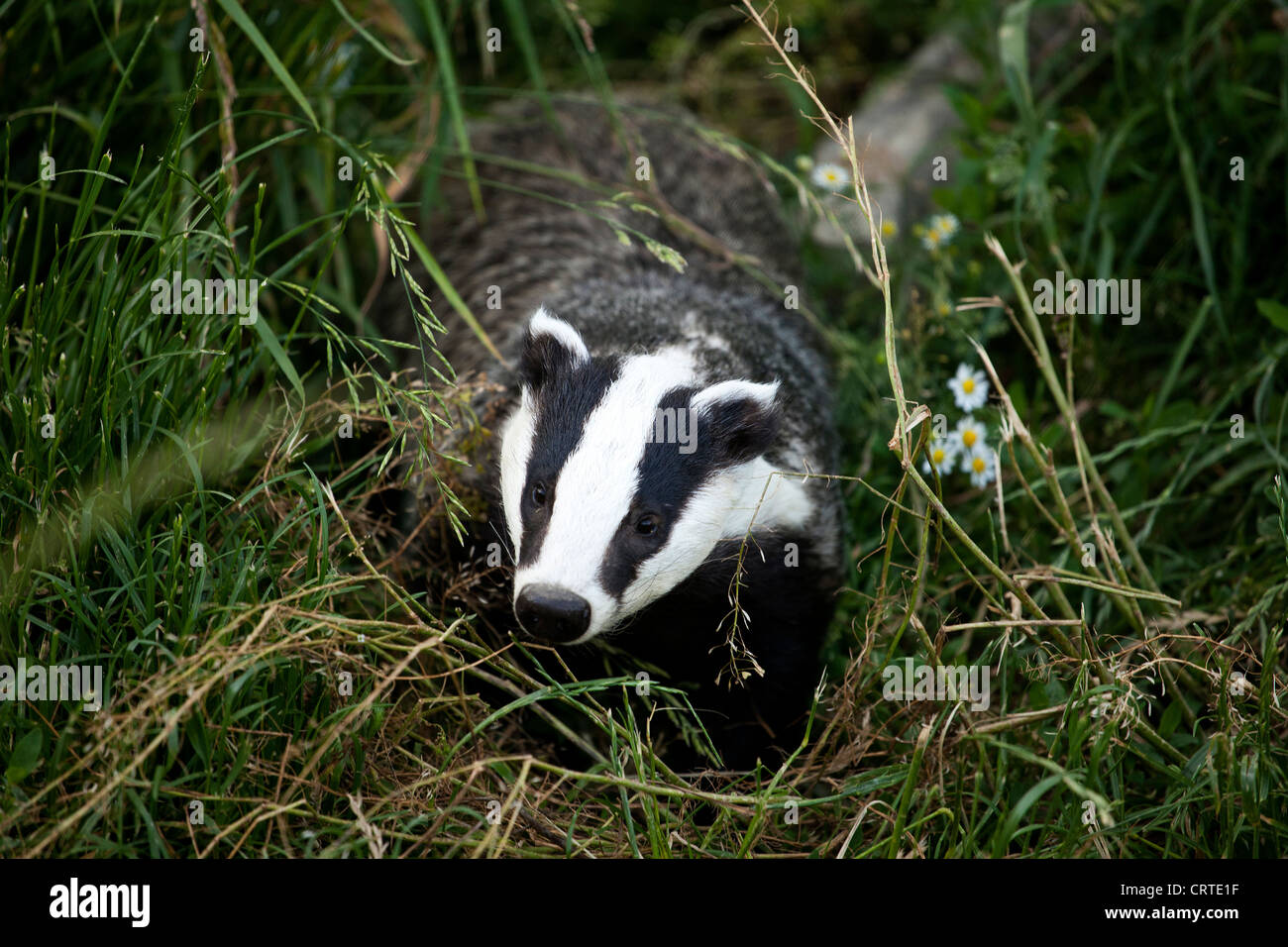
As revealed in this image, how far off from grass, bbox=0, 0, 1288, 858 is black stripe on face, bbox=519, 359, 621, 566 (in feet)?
0.75

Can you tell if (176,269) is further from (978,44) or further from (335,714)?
(978,44)

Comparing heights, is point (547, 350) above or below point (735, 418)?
above

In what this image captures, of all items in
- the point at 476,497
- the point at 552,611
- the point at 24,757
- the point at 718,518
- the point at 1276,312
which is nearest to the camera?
the point at 24,757

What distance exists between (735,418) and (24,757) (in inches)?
74.0

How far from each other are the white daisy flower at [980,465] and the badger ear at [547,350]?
1592 millimetres

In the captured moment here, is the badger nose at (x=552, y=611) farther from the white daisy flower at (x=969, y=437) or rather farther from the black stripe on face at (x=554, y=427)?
the white daisy flower at (x=969, y=437)

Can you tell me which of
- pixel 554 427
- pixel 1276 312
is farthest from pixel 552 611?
pixel 1276 312

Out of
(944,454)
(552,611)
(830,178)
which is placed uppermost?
(830,178)

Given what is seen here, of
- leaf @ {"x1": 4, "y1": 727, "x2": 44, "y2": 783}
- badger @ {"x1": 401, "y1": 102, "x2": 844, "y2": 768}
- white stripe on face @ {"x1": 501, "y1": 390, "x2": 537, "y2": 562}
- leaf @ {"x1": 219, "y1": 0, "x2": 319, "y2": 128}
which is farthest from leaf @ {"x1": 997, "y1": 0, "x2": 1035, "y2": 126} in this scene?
leaf @ {"x1": 4, "y1": 727, "x2": 44, "y2": 783}

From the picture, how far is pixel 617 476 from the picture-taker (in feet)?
9.59

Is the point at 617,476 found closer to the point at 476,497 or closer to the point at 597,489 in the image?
the point at 597,489

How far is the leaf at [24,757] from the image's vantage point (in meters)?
2.49

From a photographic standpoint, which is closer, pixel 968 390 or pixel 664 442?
pixel 664 442

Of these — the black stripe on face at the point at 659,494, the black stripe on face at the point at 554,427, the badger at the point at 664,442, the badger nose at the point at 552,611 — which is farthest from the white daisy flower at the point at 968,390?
the badger nose at the point at 552,611
